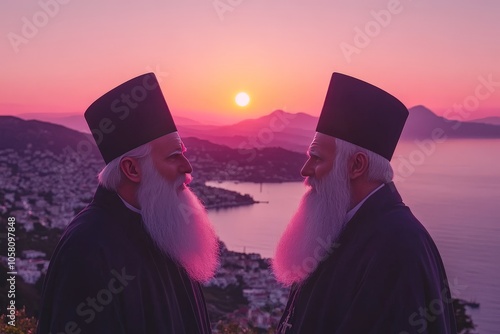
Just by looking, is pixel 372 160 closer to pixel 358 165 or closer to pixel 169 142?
pixel 358 165

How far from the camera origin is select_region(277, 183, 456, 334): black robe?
248 cm

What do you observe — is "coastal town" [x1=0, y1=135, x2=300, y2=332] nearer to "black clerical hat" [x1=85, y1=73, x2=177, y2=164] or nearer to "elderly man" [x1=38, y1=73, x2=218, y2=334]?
"elderly man" [x1=38, y1=73, x2=218, y2=334]

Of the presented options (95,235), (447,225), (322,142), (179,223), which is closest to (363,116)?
(322,142)

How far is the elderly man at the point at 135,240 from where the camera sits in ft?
8.73

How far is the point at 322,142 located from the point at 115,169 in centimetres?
103

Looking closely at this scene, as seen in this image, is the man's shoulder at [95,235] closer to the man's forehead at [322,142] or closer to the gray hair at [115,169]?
the gray hair at [115,169]

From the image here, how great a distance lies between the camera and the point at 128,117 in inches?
121

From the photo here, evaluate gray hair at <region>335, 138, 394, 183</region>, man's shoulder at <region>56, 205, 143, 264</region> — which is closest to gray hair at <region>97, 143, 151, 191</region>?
man's shoulder at <region>56, 205, 143, 264</region>

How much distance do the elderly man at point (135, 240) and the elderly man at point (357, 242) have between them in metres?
0.50

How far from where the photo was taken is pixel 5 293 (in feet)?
22.6

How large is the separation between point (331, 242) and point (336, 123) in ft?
1.90

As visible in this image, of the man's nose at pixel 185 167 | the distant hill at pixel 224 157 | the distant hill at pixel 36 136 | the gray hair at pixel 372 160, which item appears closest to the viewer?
the gray hair at pixel 372 160

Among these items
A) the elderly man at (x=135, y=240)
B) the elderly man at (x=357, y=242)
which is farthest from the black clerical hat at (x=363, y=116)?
the elderly man at (x=135, y=240)

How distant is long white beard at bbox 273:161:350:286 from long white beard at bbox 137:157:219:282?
40 cm
